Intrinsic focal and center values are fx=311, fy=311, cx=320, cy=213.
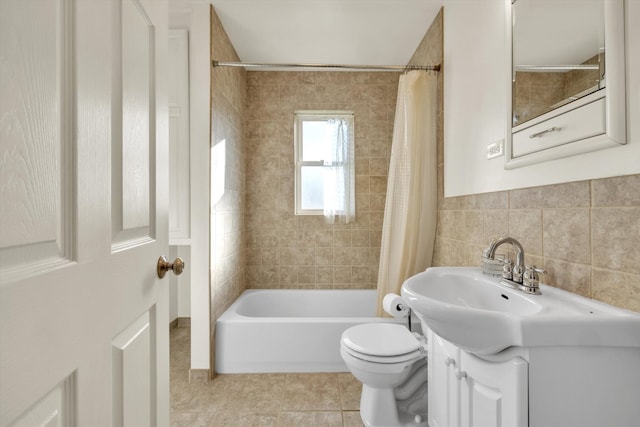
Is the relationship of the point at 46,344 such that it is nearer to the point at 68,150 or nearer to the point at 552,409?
the point at 68,150

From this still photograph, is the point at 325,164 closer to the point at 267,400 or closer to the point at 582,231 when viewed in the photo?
the point at 267,400

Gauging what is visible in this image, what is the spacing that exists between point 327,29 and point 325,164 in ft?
3.74

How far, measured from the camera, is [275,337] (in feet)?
7.18

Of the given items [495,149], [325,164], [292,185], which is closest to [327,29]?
[325,164]

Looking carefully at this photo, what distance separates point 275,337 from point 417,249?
1182 millimetres

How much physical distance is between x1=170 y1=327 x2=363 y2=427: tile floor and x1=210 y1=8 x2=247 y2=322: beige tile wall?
0.41m

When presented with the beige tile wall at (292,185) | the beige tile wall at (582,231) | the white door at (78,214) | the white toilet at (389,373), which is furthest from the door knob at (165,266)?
the beige tile wall at (292,185)

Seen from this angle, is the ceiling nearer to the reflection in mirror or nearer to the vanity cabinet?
the reflection in mirror

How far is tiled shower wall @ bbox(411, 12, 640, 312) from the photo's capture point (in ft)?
2.89

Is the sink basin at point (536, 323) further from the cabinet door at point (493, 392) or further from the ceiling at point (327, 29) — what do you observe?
the ceiling at point (327, 29)

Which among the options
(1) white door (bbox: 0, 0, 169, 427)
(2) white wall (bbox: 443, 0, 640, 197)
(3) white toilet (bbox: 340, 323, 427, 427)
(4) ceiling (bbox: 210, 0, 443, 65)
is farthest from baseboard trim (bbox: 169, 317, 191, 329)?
(2) white wall (bbox: 443, 0, 640, 197)

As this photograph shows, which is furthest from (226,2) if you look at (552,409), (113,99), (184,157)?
(552,409)

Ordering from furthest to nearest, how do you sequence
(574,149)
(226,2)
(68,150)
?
(226,2), (574,149), (68,150)

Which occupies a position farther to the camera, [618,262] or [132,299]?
[618,262]
